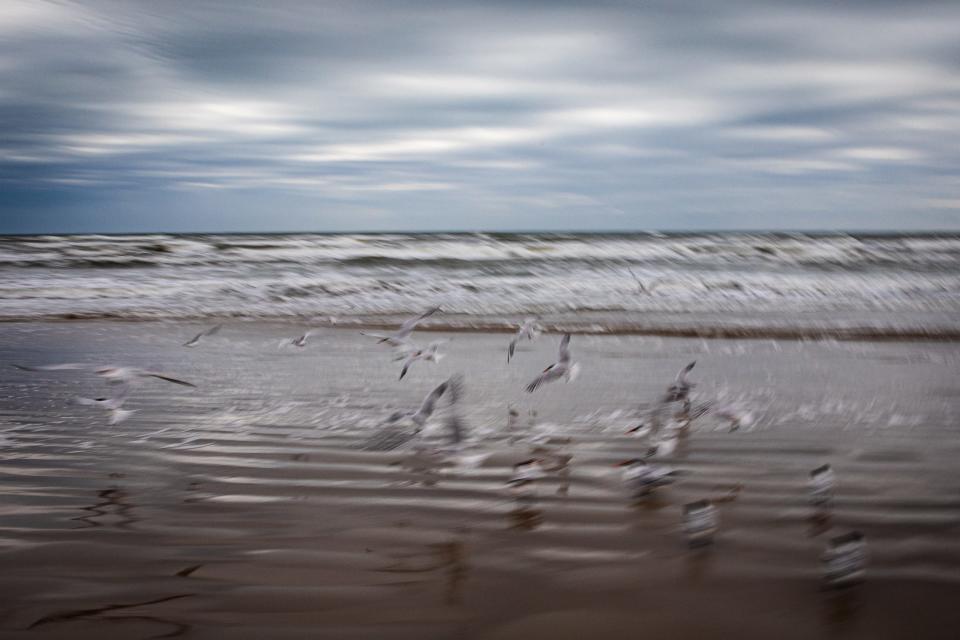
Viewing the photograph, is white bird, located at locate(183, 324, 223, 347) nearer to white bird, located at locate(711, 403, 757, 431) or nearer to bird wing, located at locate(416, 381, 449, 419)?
bird wing, located at locate(416, 381, 449, 419)

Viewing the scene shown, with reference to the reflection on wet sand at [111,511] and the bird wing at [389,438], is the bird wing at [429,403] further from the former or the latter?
the reflection on wet sand at [111,511]

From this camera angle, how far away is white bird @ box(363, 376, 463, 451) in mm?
3352

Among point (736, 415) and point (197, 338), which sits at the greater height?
point (197, 338)

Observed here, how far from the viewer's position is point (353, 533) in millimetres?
2322

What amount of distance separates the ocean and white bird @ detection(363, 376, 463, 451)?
4.17 metres

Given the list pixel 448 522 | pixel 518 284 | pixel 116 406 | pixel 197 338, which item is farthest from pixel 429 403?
pixel 518 284

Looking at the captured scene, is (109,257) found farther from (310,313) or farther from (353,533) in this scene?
(353,533)

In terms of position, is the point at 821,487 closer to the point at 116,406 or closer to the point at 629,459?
the point at 629,459

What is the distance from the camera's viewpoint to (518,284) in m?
13.5

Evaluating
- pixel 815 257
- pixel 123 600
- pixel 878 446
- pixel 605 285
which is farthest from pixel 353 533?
pixel 815 257

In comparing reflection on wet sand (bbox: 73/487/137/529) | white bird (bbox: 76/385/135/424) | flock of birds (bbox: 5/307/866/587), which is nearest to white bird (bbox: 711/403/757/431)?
flock of birds (bbox: 5/307/866/587)

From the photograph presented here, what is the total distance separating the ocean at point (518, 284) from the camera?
342 inches

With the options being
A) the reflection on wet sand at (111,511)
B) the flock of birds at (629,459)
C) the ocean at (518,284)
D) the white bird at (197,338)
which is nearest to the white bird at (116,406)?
the flock of birds at (629,459)

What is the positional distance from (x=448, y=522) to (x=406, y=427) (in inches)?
51.3
